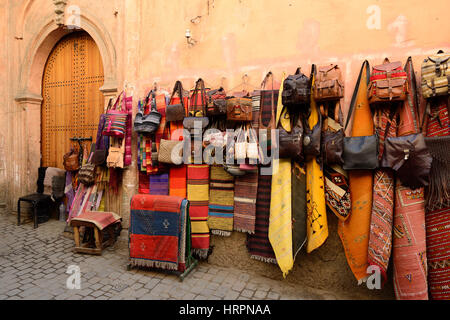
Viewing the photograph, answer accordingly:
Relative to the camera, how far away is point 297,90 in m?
2.91

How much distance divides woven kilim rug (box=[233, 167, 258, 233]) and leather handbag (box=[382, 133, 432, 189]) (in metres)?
1.44

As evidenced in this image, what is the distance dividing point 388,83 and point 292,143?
1.06m

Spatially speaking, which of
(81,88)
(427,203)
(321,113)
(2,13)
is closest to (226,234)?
(321,113)

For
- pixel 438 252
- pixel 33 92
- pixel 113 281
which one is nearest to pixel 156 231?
pixel 113 281

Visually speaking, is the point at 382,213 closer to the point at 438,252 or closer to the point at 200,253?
the point at 438,252

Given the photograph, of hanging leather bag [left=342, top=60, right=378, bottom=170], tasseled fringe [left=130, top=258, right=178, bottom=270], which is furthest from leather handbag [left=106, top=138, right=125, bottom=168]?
hanging leather bag [left=342, top=60, right=378, bottom=170]

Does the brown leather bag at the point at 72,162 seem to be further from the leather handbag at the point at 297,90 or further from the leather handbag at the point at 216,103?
the leather handbag at the point at 297,90

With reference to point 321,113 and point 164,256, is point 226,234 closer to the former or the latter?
point 164,256

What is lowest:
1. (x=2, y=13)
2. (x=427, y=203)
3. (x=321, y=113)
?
(x=427, y=203)

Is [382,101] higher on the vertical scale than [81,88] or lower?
lower

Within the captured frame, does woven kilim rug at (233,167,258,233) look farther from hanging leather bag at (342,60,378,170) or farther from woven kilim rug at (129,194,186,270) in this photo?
hanging leather bag at (342,60,378,170)
